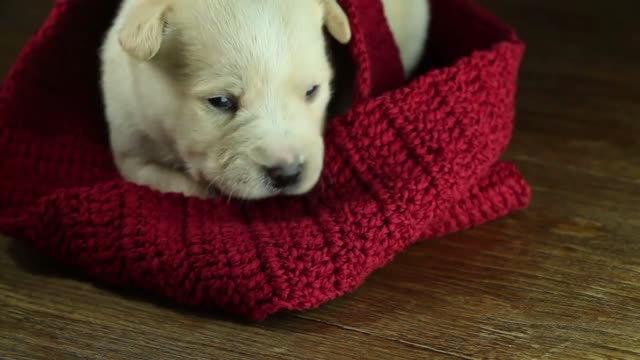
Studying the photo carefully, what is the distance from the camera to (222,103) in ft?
4.44

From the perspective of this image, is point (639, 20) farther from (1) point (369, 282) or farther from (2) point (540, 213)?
(1) point (369, 282)

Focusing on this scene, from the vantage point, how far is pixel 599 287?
134 centimetres

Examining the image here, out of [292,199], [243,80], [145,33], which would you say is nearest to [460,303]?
[292,199]

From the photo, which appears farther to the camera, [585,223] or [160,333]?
[585,223]

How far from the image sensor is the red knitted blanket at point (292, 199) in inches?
49.8

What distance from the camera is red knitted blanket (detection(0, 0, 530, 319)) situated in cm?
126

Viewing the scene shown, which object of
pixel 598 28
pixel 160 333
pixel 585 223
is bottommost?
pixel 160 333

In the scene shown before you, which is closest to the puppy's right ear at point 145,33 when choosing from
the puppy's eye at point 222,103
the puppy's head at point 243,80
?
the puppy's head at point 243,80

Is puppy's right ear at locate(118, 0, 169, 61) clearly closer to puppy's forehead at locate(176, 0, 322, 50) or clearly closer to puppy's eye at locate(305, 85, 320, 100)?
puppy's forehead at locate(176, 0, 322, 50)

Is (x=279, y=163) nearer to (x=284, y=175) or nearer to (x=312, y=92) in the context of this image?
(x=284, y=175)

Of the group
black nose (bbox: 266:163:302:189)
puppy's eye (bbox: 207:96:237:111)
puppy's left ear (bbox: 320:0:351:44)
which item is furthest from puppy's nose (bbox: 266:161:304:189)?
puppy's left ear (bbox: 320:0:351:44)

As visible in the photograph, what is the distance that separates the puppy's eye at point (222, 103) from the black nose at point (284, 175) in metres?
0.13

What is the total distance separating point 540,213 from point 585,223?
81mm

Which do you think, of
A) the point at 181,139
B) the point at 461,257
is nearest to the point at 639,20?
the point at 461,257
